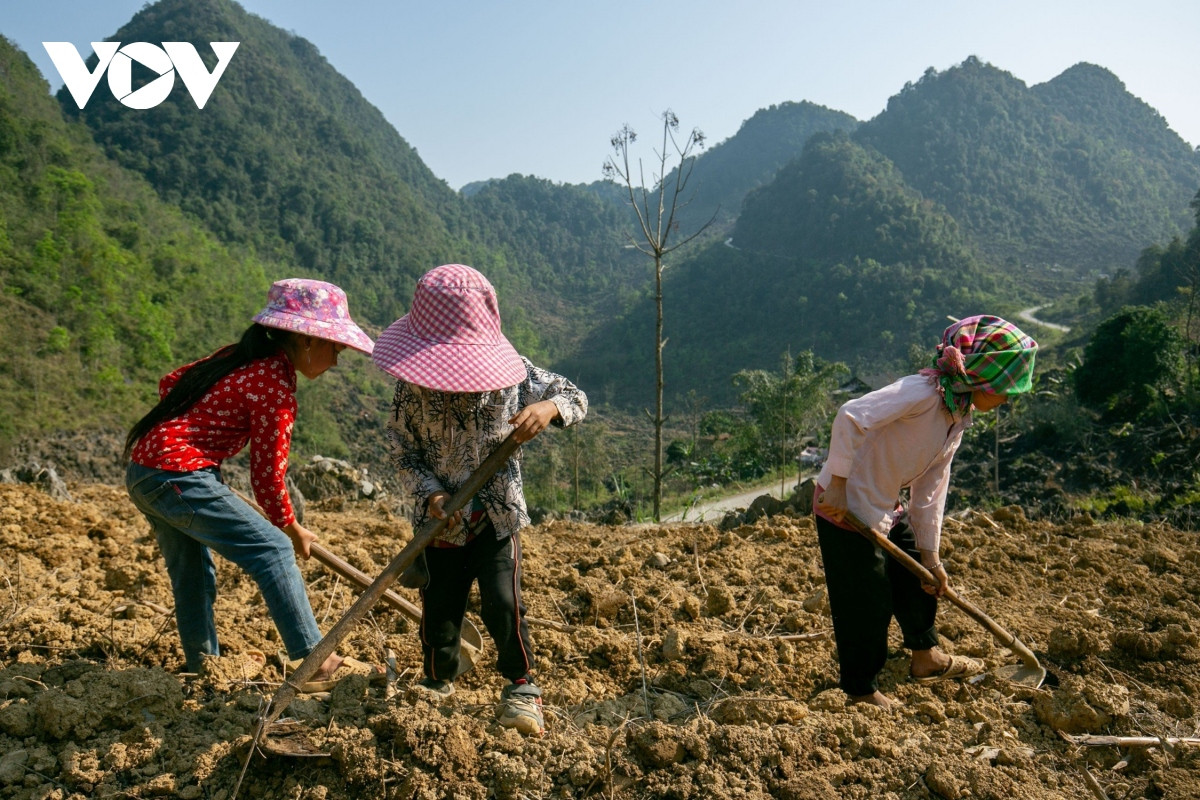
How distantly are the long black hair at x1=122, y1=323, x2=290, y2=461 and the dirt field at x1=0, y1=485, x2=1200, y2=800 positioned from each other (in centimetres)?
80

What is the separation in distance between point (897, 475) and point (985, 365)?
0.43m

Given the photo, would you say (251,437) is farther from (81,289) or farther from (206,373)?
(81,289)

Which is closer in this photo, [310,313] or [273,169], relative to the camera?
[310,313]

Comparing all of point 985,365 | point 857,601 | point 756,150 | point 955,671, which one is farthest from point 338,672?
point 756,150

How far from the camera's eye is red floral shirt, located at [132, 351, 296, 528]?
2182 millimetres

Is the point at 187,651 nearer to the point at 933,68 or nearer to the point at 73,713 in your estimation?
the point at 73,713

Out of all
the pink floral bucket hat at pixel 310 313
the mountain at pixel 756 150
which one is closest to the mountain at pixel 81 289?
the pink floral bucket hat at pixel 310 313

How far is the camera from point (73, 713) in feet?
6.77

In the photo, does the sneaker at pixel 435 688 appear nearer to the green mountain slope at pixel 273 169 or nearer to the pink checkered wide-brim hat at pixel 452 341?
the pink checkered wide-brim hat at pixel 452 341

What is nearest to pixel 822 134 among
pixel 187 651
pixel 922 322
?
pixel 922 322

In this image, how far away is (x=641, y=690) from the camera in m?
2.76

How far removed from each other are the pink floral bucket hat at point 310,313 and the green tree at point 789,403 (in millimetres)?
18694

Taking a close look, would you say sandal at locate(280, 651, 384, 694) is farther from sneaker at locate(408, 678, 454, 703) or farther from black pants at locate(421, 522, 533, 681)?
black pants at locate(421, 522, 533, 681)

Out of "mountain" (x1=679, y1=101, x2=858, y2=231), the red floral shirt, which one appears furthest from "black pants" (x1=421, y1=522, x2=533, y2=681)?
"mountain" (x1=679, y1=101, x2=858, y2=231)
